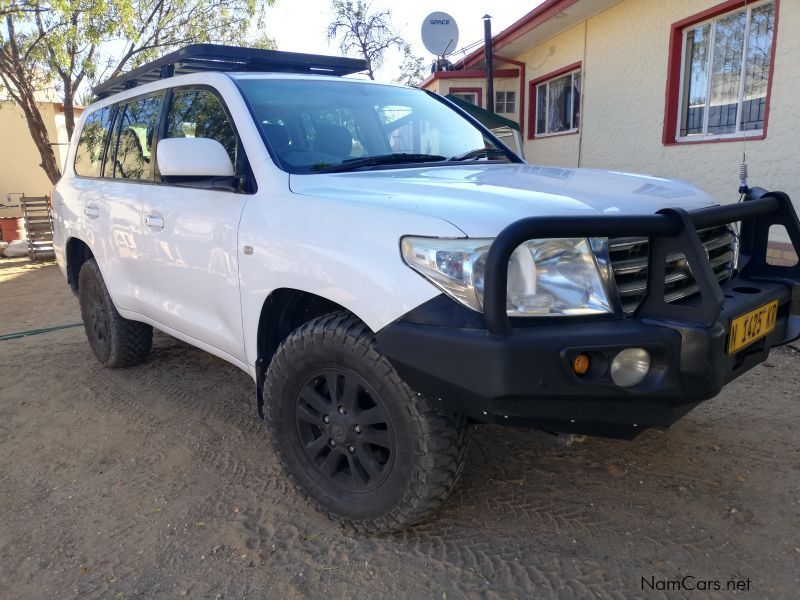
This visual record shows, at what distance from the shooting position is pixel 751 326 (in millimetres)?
2156

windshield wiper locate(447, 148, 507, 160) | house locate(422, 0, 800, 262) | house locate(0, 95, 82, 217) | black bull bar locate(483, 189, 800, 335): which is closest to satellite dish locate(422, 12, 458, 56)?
house locate(422, 0, 800, 262)

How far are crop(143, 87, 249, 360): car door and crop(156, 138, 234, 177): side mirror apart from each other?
0.31 ft

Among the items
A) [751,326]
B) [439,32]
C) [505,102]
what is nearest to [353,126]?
[751,326]

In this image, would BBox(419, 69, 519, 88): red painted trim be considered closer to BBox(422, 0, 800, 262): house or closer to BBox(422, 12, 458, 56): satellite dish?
BBox(422, 0, 800, 262): house

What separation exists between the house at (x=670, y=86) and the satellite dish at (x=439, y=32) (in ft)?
2.78

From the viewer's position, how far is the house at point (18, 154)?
1802cm

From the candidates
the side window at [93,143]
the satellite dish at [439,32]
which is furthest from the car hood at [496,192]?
the satellite dish at [439,32]

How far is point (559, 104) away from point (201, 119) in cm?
887

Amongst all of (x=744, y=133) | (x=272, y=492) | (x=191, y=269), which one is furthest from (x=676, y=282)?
(x=744, y=133)

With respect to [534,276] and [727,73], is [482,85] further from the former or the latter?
[534,276]

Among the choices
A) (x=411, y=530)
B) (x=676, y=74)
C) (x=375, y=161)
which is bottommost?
(x=411, y=530)

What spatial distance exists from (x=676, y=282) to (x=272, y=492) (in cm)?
187

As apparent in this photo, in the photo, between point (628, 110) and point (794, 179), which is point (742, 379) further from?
point (628, 110)

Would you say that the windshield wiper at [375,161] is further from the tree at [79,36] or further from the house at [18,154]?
the house at [18,154]
